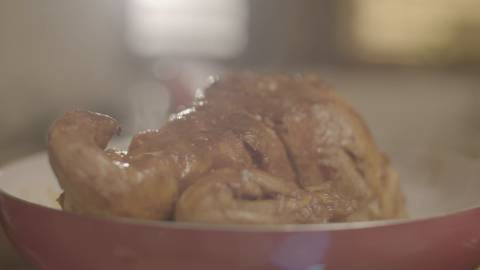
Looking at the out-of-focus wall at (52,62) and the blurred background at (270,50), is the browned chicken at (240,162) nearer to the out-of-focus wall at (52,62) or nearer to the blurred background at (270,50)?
the out-of-focus wall at (52,62)

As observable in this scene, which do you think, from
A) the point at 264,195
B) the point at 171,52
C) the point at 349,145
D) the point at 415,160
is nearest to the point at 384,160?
the point at 349,145

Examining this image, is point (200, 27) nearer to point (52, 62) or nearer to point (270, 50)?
point (270, 50)

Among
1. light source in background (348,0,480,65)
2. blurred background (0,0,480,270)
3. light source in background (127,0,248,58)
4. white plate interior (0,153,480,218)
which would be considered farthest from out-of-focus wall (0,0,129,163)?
light source in background (348,0,480,65)

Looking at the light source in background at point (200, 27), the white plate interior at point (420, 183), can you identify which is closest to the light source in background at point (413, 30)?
the light source in background at point (200, 27)

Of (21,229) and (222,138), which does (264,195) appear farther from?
(21,229)

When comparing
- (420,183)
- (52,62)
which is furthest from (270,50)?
(420,183)

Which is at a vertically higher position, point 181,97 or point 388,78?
point 181,97

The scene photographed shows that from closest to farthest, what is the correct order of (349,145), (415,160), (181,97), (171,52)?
A: (349,145)
(415,160)
(181,97)
(171,52)
